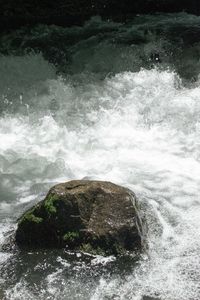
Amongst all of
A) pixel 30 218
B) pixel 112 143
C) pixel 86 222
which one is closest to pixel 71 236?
pixel 86 222

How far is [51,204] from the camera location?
20.5ft

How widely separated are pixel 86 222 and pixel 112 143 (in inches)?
113

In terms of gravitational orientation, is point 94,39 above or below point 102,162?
above

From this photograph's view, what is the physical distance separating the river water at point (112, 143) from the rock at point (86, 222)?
0.17 metres

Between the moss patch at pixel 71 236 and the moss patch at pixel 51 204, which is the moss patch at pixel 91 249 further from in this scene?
the moss patch at pixel 51 204

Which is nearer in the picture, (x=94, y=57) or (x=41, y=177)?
(x=41, y=177)

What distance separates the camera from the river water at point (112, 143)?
5695 mm

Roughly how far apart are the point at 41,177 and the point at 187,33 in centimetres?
645

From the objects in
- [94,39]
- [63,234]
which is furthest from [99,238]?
[94,39]

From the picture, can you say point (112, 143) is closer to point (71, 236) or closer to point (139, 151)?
point (139, 151)

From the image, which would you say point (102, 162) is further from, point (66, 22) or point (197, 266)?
point (66, 22)

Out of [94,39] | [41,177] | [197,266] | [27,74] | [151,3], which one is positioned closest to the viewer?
[197,266]

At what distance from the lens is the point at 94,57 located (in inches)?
459

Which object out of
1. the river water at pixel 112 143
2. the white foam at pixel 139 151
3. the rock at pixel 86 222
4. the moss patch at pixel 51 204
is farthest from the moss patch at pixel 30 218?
the white foam at pixel 139 151
